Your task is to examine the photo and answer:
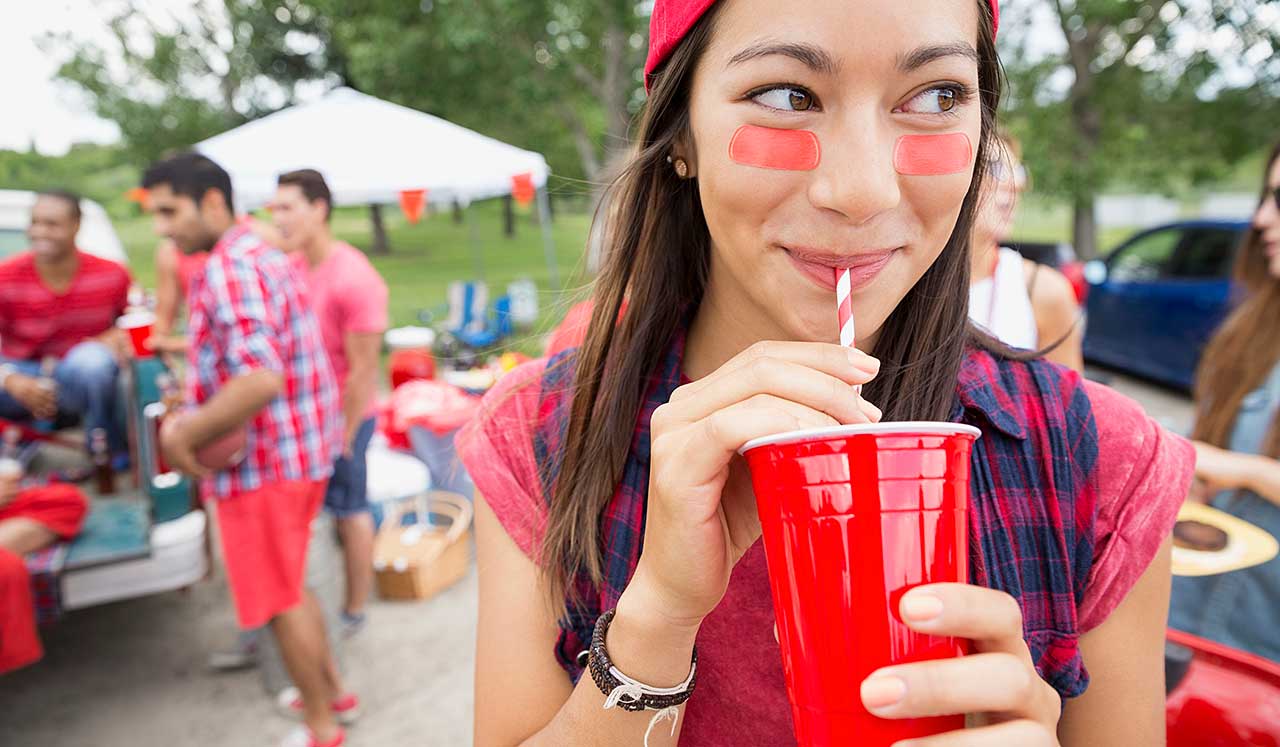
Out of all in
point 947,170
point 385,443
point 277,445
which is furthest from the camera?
point 385,443

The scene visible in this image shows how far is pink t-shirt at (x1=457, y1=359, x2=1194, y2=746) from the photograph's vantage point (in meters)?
1.05

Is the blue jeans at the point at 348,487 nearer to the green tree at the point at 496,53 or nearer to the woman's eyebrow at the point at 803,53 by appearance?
the woman's eyebrow at the point at 803,53


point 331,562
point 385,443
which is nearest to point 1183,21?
point 385,443

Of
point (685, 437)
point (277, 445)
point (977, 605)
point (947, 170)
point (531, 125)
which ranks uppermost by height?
point (531, 125)

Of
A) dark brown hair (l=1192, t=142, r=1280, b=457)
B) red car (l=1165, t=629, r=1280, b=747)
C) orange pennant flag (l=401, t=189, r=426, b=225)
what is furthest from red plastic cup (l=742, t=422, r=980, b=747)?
orange pennant flag (l=401, t=189, r=426, b=225)

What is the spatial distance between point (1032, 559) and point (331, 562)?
3477 millimetres

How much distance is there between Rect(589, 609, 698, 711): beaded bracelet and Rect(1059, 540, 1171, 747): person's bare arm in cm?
Answer: 53

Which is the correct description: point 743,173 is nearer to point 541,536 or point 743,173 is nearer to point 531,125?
point 541,536

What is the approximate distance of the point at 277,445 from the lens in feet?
11.1

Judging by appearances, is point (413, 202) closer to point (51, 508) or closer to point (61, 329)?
point (61, 329)

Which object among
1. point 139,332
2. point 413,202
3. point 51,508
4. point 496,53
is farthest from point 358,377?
point 496,53

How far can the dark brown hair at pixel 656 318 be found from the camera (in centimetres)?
115

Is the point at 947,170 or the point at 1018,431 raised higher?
the point at 947,170

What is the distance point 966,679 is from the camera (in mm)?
708
